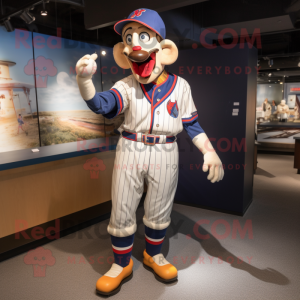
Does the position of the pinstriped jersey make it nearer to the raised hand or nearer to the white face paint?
the white face paint

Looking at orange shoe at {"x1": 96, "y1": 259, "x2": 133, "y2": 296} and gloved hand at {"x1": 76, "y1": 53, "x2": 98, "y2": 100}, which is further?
orange shoe at {"x1": 96, "y1": 259, "x2": 133, "y2": 296}

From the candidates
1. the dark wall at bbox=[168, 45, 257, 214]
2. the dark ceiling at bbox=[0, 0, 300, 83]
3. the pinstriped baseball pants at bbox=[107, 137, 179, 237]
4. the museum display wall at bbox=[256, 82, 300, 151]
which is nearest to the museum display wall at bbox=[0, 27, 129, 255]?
the dark ceiling at bbox=[0, 0, 300, 83]

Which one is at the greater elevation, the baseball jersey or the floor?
the baseball jersey

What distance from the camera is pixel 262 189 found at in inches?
161

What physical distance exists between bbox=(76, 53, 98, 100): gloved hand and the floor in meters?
1.31

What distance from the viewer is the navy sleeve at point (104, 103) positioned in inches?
58.8

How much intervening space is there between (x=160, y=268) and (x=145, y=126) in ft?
3.36

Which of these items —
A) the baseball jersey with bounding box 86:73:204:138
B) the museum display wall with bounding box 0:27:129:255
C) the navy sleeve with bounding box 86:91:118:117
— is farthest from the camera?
the museum display wall with bounding box 0:27:129:255

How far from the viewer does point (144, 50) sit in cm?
163

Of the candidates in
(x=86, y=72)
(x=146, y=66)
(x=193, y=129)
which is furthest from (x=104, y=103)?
(x=193, y=129)

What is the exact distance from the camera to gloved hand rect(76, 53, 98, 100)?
135 cm

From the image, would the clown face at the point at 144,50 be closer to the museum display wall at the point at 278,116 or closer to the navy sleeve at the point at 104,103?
the navy sleeve at the point at 104,103

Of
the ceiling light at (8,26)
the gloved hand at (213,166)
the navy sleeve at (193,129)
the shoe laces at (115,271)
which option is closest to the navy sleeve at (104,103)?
the navy sleeve at (193,129)

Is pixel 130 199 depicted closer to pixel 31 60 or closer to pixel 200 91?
pixel 200 91
